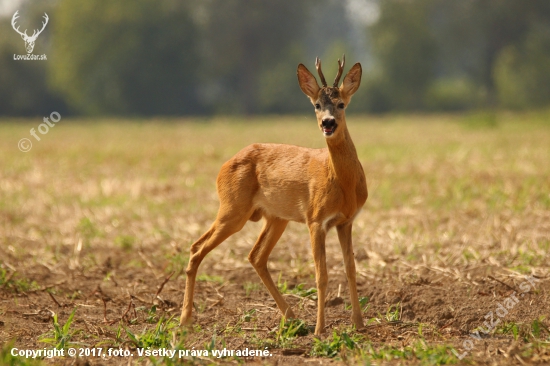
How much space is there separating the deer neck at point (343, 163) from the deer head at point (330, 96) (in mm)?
83

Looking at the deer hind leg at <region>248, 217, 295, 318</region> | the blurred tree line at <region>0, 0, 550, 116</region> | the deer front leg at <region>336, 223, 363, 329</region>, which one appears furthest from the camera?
the blurred tree line at <region>0, 0, 550, 116</region>

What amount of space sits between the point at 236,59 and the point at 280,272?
5383 cm

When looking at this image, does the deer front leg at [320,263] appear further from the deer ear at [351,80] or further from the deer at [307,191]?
the deer ear at [351,80]

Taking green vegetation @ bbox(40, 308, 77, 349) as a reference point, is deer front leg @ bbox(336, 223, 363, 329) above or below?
above

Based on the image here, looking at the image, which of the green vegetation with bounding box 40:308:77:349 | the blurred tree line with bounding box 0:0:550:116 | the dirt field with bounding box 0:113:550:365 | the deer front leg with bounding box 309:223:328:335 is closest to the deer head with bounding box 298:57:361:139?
the deer front leg with bounding box 309:223:328:335

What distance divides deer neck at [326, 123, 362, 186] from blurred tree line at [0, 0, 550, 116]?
46884 mm

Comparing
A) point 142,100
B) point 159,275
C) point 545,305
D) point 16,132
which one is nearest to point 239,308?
point 159,275

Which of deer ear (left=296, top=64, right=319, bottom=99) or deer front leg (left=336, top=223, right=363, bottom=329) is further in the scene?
deer front leg (left=336, top=223, right=363, bottom=329)

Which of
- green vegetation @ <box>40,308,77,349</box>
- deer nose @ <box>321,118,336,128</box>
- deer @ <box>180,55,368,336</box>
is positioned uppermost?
deer nose @ <box>321,118,336,128</box>

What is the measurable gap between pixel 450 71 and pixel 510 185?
72.7 m

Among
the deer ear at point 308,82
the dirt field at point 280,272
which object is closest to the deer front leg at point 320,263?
the dirt field at point 280,272

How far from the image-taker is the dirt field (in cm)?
527

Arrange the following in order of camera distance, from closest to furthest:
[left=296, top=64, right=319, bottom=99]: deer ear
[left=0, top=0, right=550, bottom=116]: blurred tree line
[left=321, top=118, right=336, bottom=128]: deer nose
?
1. [left=321, top=118, right=336, bottom=128]: deer nose
2. [left=296, top=64, right=319, bottom=99]: deer ear
3. [left=0, top=0, right=550, bottom=116]: blurred tree line

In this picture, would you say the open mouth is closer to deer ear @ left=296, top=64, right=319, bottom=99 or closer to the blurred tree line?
deer ear @ left=296, top=64, right=319, bottom=99
